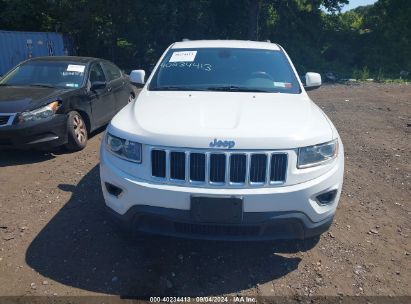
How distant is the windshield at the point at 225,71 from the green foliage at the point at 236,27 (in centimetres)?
1449

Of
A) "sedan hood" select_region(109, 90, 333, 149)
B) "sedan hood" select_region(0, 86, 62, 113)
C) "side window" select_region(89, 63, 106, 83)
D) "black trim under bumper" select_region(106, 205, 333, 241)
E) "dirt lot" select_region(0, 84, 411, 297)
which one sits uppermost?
"sedan hood" select_region(109, 90, 333, 149)

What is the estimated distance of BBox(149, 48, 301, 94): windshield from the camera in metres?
3.84

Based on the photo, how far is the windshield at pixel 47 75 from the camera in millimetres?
6125

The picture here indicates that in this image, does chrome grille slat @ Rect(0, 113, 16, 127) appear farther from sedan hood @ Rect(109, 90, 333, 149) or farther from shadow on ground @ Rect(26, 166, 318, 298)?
sedan hood @ Rect(109, 90, 333, 149)

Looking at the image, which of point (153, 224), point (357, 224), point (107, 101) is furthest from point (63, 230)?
point (107, 101)

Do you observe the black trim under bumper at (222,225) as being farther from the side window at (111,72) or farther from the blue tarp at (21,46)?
the blue tarp at (21,46)

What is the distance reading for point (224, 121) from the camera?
2.87 m

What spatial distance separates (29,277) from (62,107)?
325cm

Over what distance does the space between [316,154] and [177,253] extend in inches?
58.9

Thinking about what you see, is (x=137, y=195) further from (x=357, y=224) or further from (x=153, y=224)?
(x=357, y=224)

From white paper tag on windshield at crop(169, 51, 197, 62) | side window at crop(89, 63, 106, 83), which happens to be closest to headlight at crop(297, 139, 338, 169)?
white paper tag on windshield at crop(169, 51, 197, 62)

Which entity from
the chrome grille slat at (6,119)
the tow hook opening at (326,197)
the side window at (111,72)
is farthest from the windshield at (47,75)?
the tow hook opening at (326,197)

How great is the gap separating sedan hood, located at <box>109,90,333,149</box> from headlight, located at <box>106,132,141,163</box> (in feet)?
0.18

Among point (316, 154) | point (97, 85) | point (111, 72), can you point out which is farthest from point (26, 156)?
point (316, 154)
